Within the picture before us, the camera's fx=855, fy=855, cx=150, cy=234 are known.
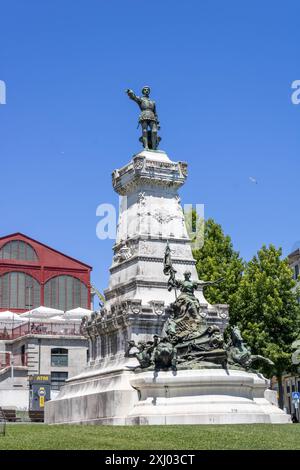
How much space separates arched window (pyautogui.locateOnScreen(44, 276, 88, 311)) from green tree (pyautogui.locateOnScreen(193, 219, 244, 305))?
39546mm

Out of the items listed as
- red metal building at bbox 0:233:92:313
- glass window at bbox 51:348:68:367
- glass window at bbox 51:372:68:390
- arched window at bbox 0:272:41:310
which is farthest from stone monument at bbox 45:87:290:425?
red metal building at bbox 0:233:92:313

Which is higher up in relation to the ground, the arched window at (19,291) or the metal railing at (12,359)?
the arched window at (19,291)

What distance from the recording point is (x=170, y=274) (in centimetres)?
4388

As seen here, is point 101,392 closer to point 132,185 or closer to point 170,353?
point 170,353

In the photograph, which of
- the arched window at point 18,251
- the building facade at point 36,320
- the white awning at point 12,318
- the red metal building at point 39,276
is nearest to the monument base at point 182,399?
the building facade at point 36,320

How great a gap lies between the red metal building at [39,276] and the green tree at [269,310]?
4511 centimetres

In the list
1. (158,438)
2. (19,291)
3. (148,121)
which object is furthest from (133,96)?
(19,291)

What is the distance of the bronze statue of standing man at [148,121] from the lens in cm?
5047

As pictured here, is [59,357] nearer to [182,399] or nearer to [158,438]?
[182,399]

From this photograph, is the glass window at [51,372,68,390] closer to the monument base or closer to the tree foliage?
the tree foliage

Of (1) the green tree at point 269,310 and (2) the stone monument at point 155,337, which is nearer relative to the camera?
(2) the stone monument at point 155,337

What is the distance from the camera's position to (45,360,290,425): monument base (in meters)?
37.0

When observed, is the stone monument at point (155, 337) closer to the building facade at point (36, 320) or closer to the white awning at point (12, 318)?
the building facade at point (36, 320)
